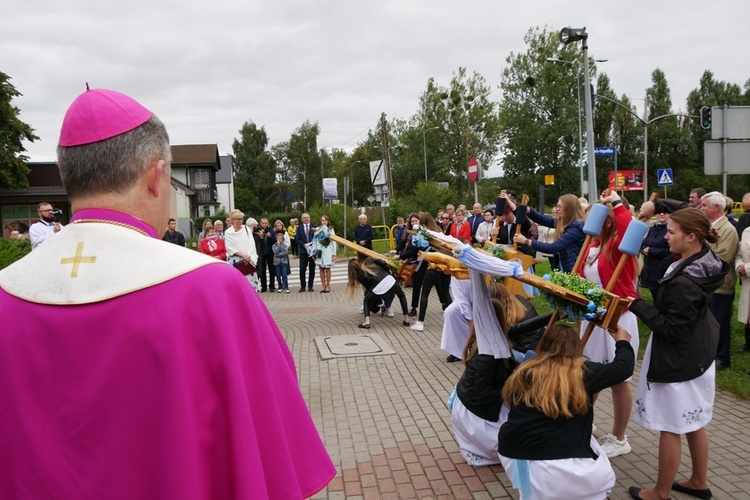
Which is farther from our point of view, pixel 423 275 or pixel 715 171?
pixel 423 275

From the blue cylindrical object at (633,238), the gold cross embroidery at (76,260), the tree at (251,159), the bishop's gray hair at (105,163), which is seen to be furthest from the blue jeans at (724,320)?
the tree at (251,159)

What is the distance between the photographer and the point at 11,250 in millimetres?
10891

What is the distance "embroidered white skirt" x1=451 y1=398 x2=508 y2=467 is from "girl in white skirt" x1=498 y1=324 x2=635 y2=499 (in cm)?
72

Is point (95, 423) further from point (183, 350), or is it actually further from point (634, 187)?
point (634, 187)

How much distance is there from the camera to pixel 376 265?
10125 millimetres

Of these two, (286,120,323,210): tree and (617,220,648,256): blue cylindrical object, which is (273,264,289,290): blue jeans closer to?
(617,220,648,256): blue cylindrical object

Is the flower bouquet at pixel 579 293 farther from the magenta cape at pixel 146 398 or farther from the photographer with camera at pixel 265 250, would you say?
the photographer with camera at pixel 265 250

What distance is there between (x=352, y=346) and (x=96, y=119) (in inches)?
298

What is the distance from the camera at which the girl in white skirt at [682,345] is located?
353 cm

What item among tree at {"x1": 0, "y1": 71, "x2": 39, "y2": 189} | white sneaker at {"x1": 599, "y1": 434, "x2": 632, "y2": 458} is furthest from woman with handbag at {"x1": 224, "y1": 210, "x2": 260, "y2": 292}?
tree at {"x1": 0, "y1": 71, "x2": 39, "y2": 189}

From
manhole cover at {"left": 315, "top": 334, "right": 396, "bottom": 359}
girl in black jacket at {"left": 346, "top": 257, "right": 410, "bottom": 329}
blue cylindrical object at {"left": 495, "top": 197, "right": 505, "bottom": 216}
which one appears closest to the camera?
blue cylindrical object at {"left": 495, "top": 197, "right": 505, "bottom": 216}

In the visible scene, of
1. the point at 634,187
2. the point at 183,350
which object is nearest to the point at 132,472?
the point at 183,350

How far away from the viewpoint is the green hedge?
10.2 metres

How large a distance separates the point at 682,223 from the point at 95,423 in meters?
3.59
